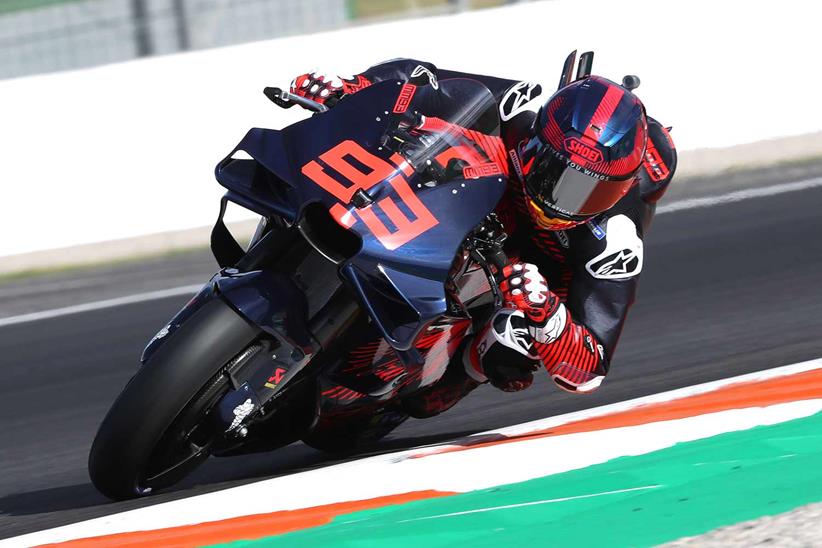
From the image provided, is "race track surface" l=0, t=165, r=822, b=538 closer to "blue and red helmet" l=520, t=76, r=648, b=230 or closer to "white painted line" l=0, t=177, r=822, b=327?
"white painted line" l=0, t=177, r=822, b=327

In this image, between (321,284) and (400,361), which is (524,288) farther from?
(321,284)

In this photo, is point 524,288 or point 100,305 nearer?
point 524,288

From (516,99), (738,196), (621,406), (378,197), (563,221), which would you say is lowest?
(738,196)

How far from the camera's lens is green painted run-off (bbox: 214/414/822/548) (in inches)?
128

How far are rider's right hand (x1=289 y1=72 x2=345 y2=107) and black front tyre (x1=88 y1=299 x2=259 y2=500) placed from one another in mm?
1139

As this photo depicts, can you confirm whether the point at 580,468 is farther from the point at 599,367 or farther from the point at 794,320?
the point at 794,320

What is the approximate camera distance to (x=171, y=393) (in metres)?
3.55

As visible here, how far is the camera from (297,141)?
3.87 meters

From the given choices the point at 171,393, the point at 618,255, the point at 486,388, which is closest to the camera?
the point at 171,393

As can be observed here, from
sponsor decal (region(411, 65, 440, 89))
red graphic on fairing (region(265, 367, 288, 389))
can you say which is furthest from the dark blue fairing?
red graphic on fairing (region(265, 367, 288, 389))

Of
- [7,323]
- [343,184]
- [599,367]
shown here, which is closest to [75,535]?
[343,184]

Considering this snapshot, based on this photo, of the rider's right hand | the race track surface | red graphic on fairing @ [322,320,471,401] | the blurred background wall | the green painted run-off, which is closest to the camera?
the green painted run-off

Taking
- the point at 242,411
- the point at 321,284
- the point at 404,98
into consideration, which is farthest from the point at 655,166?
the point at 242,411

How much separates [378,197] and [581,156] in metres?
0.68
